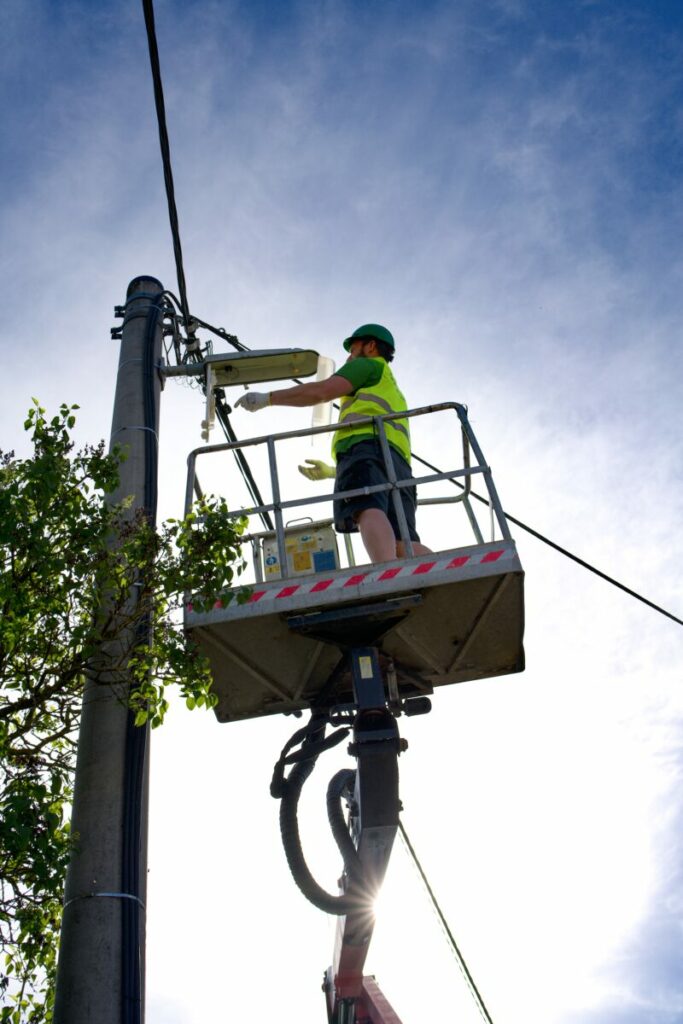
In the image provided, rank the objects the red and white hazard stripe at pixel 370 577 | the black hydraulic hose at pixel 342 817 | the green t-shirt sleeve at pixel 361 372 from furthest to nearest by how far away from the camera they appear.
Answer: the green t-shirt sleeve at pixel 361 372, the black hydraulic hose at pixel 342 817, the red and white hazard stripe at pixel 370 577

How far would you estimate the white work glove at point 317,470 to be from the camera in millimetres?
6668

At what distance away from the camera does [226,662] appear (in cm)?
593

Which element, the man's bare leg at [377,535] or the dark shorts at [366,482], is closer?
the man's bare leg at [377,535]

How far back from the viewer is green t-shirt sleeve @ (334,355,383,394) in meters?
6.42

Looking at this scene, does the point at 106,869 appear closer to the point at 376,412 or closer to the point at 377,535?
the point at 377,535

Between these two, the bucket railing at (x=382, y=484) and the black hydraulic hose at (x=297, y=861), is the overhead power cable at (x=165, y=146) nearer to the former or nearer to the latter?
the bucket railing at (x=382, y=484)

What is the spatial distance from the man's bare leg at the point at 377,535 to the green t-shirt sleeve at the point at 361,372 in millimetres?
1162

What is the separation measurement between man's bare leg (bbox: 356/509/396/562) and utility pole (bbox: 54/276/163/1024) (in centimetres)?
159

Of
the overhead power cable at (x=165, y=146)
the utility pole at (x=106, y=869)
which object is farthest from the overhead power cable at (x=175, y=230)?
the utility pole at (x=106, y=869)

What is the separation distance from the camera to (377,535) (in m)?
5.60

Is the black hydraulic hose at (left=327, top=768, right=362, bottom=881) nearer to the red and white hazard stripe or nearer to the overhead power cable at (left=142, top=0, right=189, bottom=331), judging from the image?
the red and white hazard stripe

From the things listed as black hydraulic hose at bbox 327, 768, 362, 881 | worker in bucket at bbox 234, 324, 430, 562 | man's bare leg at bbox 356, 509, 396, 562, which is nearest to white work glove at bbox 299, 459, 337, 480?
worker in bucket at bbox 234, 324, 430, 562

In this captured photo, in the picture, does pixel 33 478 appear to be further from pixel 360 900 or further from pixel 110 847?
pixel 360 900

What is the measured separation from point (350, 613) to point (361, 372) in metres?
1.94
